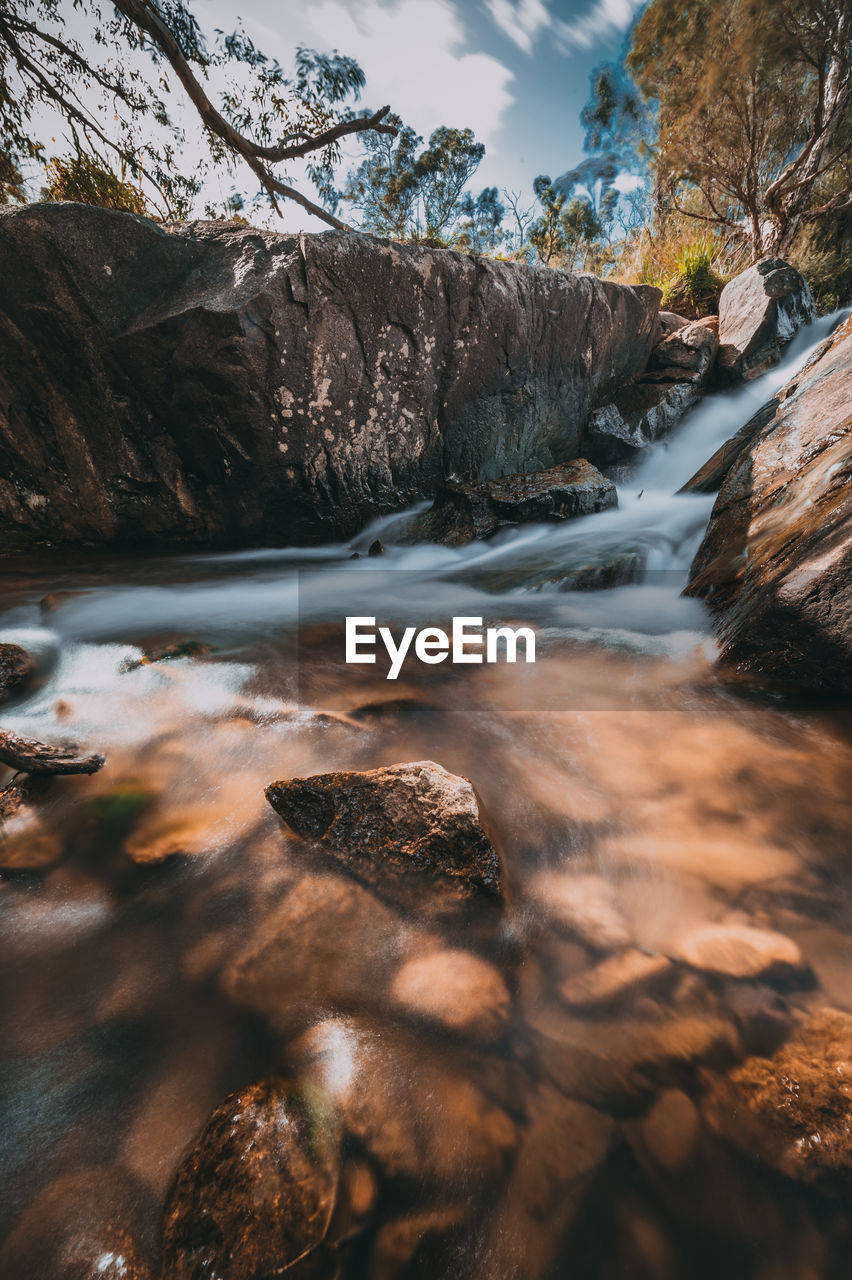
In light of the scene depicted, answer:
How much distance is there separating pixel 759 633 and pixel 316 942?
2.31m

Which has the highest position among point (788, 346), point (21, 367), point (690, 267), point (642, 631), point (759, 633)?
point (690, 267)

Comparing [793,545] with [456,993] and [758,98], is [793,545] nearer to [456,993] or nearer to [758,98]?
[456,993]

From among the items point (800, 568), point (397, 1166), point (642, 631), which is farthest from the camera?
point (642, 631)

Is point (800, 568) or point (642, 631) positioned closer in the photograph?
point (800, 568)

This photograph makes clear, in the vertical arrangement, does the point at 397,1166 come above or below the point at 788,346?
below

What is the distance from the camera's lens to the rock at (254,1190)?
0.77 meters

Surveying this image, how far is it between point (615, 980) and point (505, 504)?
443 cm

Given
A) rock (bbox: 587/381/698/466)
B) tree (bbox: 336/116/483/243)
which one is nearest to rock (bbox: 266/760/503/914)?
rock (bbox: 587/381/698/466)

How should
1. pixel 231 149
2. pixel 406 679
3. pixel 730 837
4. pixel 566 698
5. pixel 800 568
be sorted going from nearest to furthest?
pixel 730 837 < pixel 800 568 < pixel 566 698 < pixel 406 679 < pixel 231 149

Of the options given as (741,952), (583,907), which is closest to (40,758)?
(583,907)

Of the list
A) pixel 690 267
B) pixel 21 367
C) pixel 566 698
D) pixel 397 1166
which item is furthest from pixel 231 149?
pixel 397 1166

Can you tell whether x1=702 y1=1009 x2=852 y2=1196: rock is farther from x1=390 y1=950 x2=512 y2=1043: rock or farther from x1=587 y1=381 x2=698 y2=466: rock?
x1=587 y1=381 x2=698 y2=466: rock

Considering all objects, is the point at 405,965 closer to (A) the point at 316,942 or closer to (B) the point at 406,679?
(A) the point at 316,942

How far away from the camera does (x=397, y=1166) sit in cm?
87
